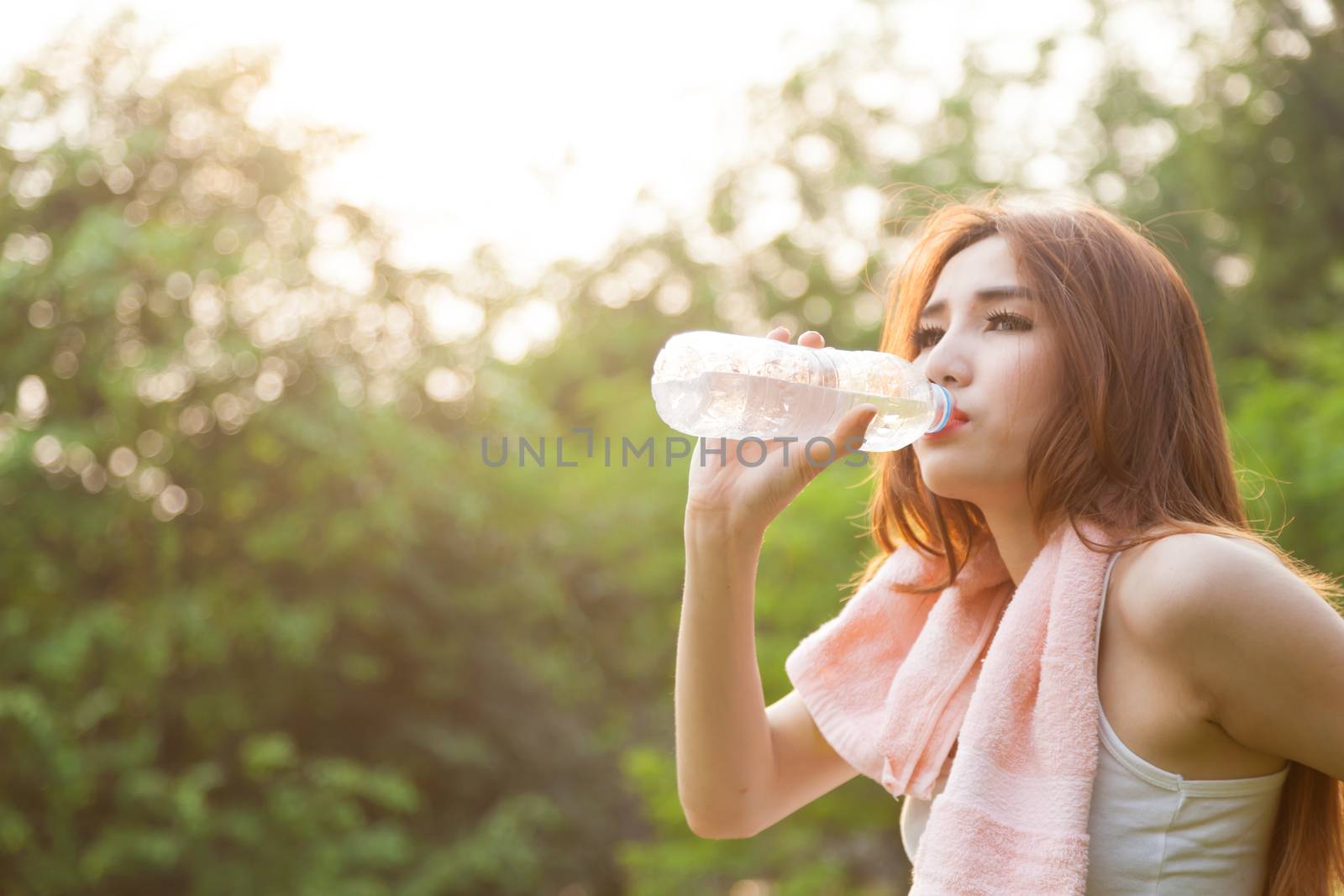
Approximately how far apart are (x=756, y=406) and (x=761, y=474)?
308 mm

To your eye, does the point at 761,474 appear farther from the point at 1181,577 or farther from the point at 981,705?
the point at 1181,577

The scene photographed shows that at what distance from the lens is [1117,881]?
1414mm

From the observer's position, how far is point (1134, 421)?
1571 millimetres

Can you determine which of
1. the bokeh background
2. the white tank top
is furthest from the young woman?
the bokeh background

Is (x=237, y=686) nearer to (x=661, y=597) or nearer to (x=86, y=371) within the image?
(x=86, y=371)

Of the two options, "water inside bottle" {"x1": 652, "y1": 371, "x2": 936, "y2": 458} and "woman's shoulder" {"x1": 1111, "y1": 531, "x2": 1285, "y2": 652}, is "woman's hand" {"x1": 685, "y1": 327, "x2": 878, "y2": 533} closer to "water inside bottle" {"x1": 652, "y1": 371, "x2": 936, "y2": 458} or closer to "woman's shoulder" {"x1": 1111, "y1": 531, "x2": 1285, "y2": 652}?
"water inside bottle" {"x1": 652, "y1": 371, "x2": 936, "y2": 458}

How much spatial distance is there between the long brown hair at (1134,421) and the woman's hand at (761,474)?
0.26 metres

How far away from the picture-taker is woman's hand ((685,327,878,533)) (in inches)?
61.5

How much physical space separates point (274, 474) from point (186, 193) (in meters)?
1.99

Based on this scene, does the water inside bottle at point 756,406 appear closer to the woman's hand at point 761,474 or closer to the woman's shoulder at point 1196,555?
the woman's hand at point 761,474

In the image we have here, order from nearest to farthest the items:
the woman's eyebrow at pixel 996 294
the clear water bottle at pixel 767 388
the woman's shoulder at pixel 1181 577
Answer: the woman's shoulder at pixel 1181 577, the woman's eyebrow at pixel 996 294, the clear water bottle at pixel 767 388

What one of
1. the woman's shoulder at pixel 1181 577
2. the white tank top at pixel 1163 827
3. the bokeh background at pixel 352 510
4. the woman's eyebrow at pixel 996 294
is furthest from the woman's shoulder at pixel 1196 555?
the bokeh background at pixel 352 510

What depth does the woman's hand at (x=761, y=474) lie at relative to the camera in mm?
1562

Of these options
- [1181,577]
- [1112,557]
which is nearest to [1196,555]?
[1181,577]
